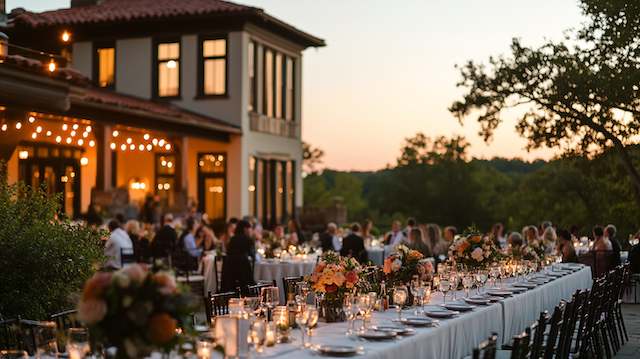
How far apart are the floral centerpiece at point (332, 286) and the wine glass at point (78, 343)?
290 centimetres

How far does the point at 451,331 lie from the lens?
7.49 metres

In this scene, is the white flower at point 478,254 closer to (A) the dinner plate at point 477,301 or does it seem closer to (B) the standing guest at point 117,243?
(A) the dinner plate at point 477,301

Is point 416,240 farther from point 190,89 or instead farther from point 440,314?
point 190,89

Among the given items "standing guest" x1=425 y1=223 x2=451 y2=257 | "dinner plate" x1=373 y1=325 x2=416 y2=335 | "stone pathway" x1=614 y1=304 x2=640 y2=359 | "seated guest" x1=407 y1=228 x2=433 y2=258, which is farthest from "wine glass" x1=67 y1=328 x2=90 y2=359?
"standing guest" x1=425 y1=223 x2=451 y2=257

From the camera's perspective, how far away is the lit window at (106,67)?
30906 mm

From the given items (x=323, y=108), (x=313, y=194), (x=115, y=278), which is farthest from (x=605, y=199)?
(x=115, y=278)

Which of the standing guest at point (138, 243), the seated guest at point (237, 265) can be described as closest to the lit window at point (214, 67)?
the standing guest at point (138, 243)

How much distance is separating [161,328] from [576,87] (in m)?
16.1

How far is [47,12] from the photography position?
106 ft

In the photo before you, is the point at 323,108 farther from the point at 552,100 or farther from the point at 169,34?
the point at 552,100

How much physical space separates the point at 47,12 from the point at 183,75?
6070 millimetres

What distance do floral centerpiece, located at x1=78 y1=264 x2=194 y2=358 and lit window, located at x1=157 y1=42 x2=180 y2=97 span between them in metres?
26.4

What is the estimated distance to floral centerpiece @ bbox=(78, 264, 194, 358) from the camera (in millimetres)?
4180

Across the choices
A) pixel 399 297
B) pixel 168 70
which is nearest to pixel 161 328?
pixel 399 297
